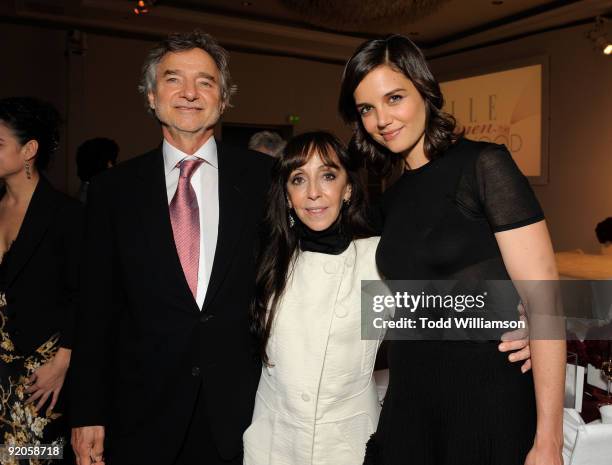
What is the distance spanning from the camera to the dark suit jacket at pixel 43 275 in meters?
2.02

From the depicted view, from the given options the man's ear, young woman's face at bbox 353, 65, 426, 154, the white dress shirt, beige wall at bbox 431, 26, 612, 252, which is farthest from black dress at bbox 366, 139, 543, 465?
beige wall at bbox 431, 26, 612, 252

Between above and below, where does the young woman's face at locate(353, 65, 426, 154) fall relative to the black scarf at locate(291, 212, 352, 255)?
above

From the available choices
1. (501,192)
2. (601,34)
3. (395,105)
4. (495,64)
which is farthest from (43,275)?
(495,64)

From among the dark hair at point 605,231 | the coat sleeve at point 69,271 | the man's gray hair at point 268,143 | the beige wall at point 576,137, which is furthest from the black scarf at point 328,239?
the beige wall at point 576,137

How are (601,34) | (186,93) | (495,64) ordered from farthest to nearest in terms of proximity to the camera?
(495,64), (601,34), (186,93)

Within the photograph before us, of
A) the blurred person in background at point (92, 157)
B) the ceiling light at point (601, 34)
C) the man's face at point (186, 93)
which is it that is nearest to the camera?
the man's face at point (186, 93)

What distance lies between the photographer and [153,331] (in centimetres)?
156

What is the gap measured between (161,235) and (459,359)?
915mm

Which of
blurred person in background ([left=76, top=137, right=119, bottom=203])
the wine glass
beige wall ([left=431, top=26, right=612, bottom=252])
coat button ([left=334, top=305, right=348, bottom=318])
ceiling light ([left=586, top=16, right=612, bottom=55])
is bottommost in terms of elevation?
the wine glass

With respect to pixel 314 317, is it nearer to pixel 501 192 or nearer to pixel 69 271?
pixel 501 192

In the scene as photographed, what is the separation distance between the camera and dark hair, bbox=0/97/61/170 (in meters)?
2.11

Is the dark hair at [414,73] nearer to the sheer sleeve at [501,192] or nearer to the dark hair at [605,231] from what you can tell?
the sheer sleeve at [501,192]

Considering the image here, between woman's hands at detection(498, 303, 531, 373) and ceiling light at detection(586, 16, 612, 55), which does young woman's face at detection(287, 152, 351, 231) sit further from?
ceiling light at detection(586, 16, 612, 55)

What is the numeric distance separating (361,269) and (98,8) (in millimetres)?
5701
